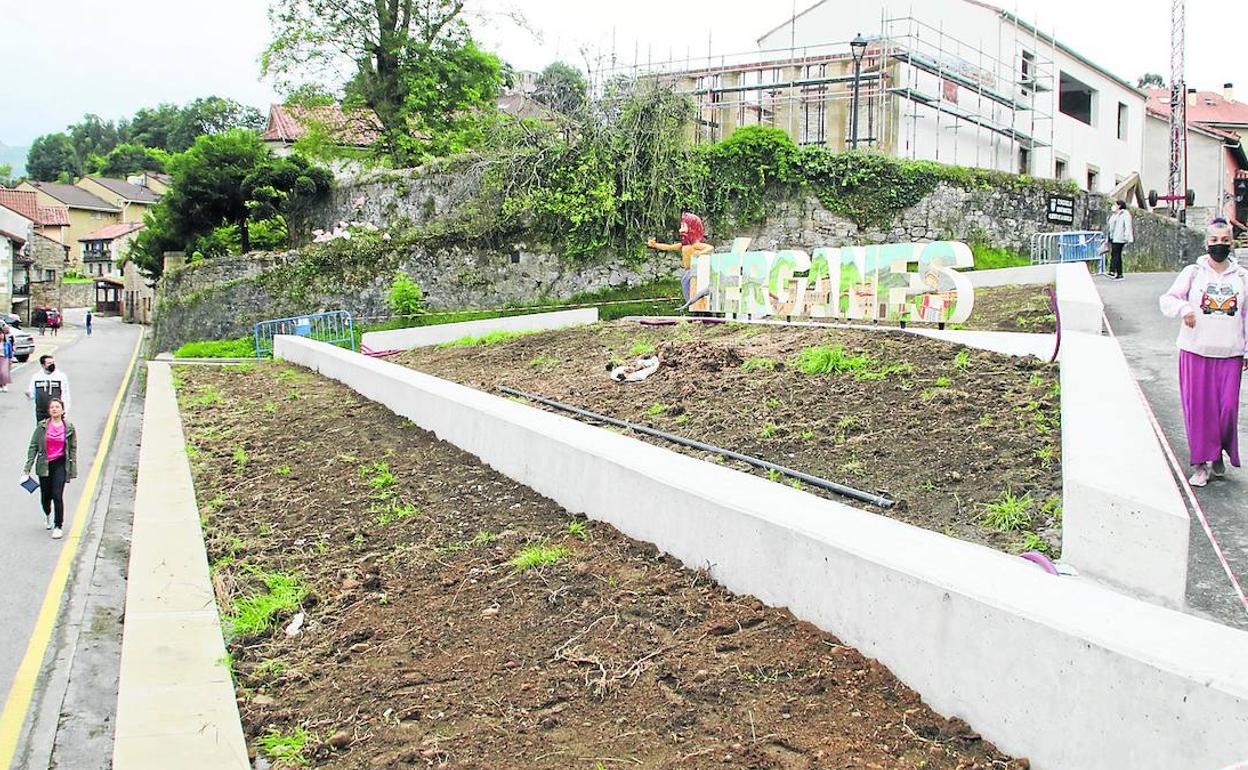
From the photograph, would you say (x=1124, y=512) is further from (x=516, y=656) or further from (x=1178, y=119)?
(x=1178, y=119)

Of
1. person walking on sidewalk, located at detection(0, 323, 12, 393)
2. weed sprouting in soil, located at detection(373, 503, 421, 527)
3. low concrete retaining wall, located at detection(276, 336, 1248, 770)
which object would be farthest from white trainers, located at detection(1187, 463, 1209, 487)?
person walking on sidewalk, located at detection(0, 323, 12, 393)

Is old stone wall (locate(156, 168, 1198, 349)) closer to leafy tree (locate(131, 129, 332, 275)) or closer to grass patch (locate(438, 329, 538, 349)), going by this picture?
leafy tree (locate(131, 129, 332, 275))

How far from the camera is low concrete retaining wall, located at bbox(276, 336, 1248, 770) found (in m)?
2.84

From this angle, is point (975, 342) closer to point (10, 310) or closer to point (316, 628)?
point (316, 628)

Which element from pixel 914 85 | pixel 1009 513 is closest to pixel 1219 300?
pixel 1009 513

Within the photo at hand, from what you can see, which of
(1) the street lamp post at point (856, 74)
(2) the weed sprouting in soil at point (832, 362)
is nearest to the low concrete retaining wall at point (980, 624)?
(2) the weed sprouting in soil at point (832, 362)

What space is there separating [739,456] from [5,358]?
93.7 feet

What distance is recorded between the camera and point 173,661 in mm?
4895

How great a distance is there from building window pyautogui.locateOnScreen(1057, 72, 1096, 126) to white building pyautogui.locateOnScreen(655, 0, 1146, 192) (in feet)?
4.10

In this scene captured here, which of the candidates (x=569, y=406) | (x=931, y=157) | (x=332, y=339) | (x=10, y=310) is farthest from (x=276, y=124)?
(x=569, y=406)

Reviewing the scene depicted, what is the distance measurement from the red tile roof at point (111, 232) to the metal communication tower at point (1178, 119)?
84544 mm

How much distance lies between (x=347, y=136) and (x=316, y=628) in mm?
33728

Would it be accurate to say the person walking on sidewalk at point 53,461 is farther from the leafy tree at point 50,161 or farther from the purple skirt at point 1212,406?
the leafy tree at point 50,161

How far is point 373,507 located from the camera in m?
7.63
